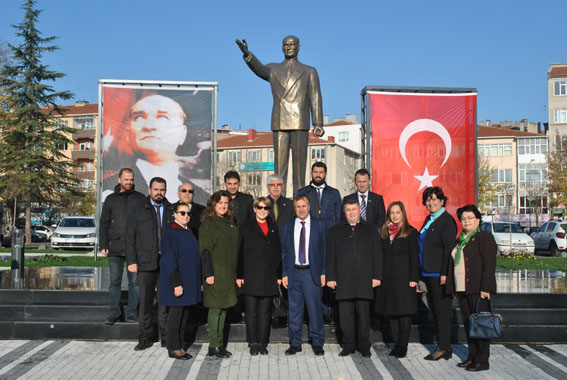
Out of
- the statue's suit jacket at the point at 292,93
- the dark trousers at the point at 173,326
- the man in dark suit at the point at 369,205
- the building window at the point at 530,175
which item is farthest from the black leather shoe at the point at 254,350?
the building window at the point at 530,175

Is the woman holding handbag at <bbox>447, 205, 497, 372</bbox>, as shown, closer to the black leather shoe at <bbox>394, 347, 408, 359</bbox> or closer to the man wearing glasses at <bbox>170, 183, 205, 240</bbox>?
the black leather shoe at <bbox>394, 347, 408, 359</bbox>

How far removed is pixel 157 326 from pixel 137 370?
1.68 metres

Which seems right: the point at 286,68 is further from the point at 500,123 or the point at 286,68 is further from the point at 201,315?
the point at 500,123

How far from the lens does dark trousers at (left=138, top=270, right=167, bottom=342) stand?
7719 mm

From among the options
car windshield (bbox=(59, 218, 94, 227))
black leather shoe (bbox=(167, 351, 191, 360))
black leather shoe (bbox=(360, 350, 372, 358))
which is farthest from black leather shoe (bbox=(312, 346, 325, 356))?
car windshield (bbox=(59, 218, 94, 227))

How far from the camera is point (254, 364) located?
7.20 meters

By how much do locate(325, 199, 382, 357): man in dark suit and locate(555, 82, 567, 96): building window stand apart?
64.7m

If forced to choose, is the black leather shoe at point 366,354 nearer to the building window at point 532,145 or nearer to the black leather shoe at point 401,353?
the black leather shoe at point 401,353

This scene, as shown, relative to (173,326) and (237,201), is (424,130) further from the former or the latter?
(173,326)

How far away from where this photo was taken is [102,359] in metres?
7.39

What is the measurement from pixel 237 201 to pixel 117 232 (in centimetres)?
173

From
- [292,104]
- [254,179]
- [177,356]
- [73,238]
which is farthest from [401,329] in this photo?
[254,179]

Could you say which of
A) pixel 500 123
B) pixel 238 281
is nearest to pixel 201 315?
pixel 238 281

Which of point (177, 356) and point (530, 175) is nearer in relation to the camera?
point (177, 356)
